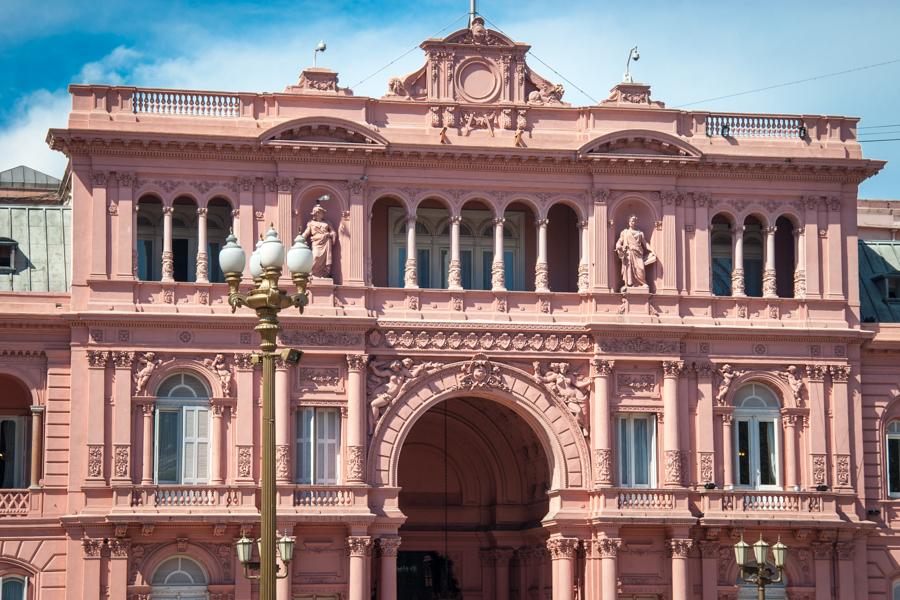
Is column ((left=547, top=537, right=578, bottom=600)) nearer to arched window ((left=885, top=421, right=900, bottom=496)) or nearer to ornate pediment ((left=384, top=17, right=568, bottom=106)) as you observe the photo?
arched window ((left=885, top=421, right=900, bottom=496))

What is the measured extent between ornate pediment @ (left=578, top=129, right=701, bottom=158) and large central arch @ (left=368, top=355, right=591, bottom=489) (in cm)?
806

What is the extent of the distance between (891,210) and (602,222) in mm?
24161

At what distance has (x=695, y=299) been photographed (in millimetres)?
61219

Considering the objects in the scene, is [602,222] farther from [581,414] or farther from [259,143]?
[259,143]

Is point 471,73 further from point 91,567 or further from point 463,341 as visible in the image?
point 91,567

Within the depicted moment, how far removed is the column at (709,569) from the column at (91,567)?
1952 cm

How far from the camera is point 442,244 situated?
204 feet

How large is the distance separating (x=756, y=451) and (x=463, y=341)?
427 inches

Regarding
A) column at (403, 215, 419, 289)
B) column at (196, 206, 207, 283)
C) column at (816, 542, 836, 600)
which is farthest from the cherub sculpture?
column at (816, 542, 836, 600)

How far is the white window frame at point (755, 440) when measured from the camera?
61188 mm

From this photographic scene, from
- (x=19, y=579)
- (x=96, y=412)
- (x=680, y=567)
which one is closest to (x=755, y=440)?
(x=680, y=567)

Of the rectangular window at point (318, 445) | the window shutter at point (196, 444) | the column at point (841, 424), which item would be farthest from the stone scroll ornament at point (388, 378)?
the column at point (841, 424)

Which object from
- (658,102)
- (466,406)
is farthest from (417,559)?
(658,102)

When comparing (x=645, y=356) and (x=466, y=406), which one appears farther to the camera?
(x=466, y=406)
